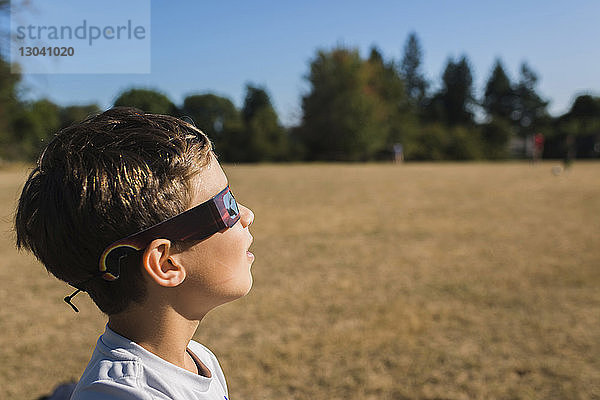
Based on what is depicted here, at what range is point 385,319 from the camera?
4863 millimetres

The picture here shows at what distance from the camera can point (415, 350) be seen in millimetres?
4133

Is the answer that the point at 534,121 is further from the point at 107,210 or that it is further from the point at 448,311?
the point at 107,210

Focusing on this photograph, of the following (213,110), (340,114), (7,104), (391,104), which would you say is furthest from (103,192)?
(391,104)

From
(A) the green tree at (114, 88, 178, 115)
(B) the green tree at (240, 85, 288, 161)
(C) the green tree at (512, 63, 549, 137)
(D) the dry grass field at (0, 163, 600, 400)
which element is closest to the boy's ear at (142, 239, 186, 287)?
(A) the green tree at (114, 88, 178, 115)

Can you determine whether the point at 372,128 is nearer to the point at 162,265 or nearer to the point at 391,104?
the point at 391,104

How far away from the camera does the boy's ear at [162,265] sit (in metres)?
1.03

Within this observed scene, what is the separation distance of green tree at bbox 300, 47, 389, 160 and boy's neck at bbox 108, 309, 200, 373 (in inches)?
1797

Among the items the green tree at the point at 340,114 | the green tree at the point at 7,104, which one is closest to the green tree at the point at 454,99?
the green tree at the point at 340,114

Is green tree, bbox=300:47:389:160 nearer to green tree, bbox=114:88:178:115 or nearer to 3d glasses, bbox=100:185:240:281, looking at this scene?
green tree, bbox=114:88:178:115

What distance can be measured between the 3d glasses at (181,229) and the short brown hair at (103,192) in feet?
0.06

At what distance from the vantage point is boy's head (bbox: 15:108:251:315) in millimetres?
1003

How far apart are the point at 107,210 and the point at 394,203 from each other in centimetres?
1284

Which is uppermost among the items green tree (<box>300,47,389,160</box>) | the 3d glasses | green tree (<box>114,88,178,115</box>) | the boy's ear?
green tree (<box>300,47,389,160</box>)

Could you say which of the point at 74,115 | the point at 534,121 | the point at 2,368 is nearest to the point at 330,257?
the point at 2,368
